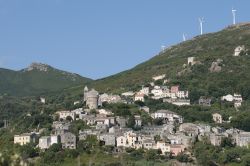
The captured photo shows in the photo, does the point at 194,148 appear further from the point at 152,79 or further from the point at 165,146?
the point at 152,79

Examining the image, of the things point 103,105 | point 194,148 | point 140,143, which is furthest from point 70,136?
point 103,105

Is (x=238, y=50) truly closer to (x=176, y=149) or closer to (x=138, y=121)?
(x=138, y=121)

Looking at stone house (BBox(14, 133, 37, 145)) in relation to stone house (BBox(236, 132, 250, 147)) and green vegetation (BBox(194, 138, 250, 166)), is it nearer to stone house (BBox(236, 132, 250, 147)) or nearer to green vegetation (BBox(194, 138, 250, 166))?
green vegetation (BBox(194, 138, 250, 166))

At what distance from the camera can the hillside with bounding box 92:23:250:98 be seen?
4926 inches

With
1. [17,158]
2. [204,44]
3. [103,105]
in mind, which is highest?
[204,44]

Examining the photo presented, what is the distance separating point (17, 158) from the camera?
17766 mm

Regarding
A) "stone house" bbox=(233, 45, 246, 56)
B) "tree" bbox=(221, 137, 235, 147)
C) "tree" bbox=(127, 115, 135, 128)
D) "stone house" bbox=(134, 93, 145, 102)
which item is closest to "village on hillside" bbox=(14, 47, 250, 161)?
"tree" bbox=(127, 115, 135, 128)

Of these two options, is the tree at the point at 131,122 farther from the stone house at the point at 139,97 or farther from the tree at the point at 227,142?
the stone house at the point at 139,97

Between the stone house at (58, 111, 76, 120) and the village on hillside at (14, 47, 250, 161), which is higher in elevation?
the stone house at (58, 111, 76, 120)

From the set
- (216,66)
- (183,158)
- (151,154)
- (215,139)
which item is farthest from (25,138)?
(216,66)

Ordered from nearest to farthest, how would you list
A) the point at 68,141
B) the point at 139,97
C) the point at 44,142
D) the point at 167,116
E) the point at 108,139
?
the point at 68,141 → the point at 44,142 → the point at 108,139 → the point at 167,116 → the point at 139,97

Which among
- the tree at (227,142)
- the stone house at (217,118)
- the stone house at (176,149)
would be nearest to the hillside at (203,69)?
the stone house at (217,118)

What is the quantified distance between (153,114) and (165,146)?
17.2 metres

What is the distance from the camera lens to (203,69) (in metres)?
135
